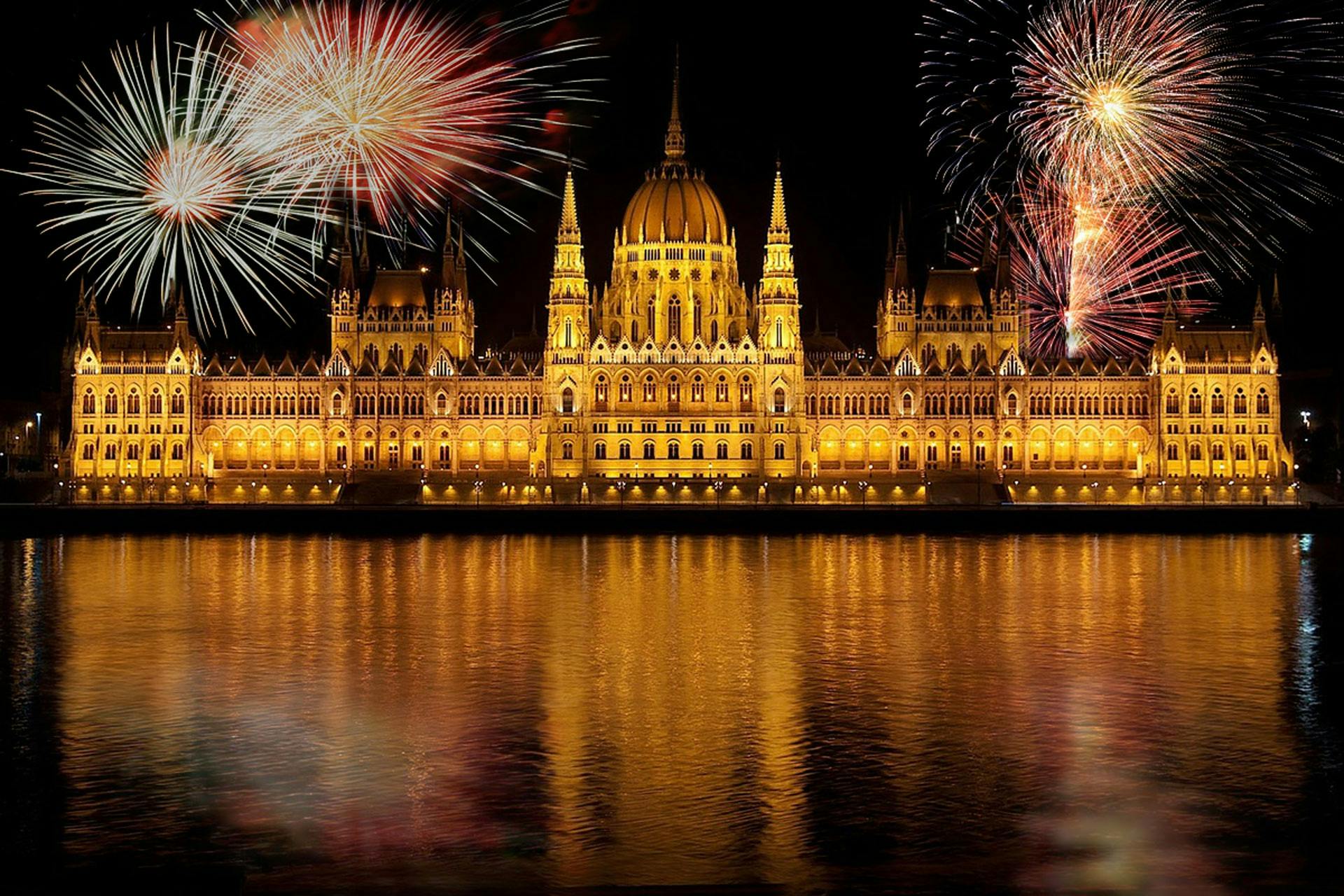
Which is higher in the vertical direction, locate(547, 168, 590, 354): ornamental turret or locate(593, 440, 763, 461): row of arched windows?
locate(547, 168, 590, 354): ornamental turret

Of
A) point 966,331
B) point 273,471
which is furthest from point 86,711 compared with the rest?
point 966,331

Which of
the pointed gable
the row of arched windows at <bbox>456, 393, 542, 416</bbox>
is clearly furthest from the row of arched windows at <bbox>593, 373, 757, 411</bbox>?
the pointed gable

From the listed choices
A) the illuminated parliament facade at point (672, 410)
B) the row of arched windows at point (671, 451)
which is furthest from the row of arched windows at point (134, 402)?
the row of arched windows at point (671, 451)

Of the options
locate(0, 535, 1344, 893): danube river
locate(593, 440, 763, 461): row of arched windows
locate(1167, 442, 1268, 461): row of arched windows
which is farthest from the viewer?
locate(1167, 442, 1268, 461): row of arched windows

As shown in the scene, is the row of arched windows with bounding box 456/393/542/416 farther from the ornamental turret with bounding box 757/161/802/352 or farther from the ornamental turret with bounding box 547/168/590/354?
the ornamental turret with bounding box 757/161/802/352

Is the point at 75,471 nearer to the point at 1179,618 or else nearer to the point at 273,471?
the point at 273,471

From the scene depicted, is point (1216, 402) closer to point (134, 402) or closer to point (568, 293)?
point (568, 293)
